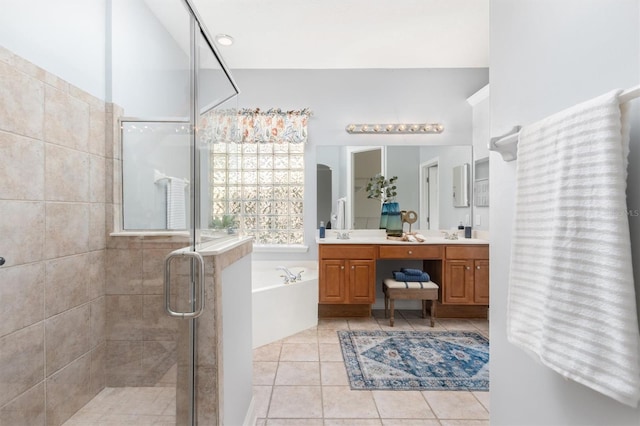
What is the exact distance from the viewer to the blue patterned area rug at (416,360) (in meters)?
2.07

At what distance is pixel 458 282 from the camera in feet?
10.3

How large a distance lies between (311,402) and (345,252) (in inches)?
59.4

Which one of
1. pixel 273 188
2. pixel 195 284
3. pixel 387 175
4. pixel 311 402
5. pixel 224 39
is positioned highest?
pixel 224 39

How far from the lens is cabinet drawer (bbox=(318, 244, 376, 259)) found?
3.16 metres

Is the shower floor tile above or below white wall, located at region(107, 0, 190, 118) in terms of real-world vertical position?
below

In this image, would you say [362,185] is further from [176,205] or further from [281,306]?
[176,205]

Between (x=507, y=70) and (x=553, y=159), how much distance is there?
0.54 metres

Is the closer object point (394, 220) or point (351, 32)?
point (351, 32)

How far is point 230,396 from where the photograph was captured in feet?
4.50

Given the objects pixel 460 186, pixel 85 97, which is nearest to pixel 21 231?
pixel 85 97

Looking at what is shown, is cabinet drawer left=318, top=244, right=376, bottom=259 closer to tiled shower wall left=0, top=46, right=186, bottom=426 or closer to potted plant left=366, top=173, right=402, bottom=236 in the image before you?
potted plant left=366, top=173, right=402, bottom=236

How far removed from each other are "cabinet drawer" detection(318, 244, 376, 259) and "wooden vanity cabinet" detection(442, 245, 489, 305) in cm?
78

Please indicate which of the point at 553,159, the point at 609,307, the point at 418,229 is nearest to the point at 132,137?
the point at 553,159

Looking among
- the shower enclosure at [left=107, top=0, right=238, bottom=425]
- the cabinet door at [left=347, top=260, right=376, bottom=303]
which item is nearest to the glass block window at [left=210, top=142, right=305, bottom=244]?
the cabinet door at [left=347, top=260, right=376, bottom=303]
